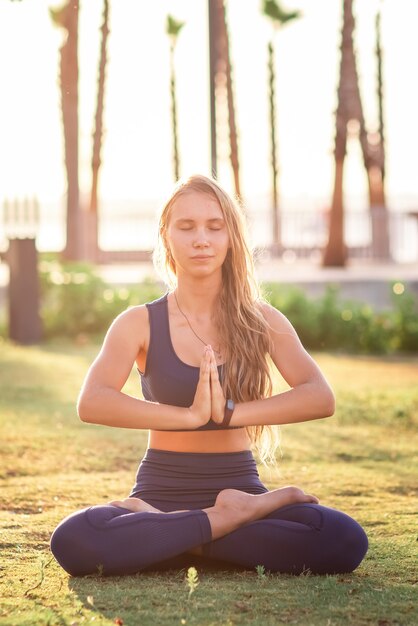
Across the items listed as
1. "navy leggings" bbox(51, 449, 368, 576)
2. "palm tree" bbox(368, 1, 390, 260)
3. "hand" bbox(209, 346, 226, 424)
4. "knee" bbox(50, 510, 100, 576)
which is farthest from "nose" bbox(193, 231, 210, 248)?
"palm tree" bbox(368, 1, 390, 260)

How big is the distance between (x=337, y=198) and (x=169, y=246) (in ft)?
70.8

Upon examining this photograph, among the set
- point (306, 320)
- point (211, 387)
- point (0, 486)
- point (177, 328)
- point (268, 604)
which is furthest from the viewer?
point (306, 320)

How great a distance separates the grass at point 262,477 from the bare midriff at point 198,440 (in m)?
0.46

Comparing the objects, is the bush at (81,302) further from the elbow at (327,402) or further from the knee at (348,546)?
the knee at (348,546)

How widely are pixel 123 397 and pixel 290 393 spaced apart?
0.62m

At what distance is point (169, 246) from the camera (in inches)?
198

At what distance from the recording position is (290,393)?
187 inches

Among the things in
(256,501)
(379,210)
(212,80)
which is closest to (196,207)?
(256,501)

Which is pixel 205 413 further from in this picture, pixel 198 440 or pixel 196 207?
pixel 196 207

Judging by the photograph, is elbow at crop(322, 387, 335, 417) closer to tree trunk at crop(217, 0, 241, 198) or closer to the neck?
the neck

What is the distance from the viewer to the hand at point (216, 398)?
14.9ft

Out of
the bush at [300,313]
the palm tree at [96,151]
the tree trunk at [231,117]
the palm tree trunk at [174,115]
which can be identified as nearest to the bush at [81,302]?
the bush at [300,313]

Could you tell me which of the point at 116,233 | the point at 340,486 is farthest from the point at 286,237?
the point at 340,486

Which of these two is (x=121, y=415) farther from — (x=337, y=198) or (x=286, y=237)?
(x=286, y=237)
